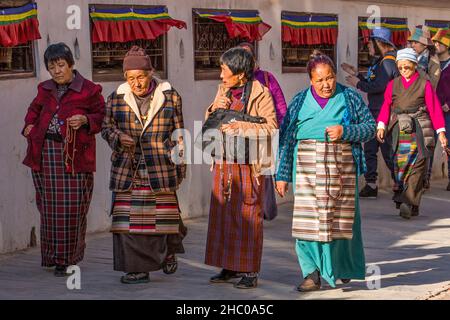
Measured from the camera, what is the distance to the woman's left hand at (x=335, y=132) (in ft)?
28.2

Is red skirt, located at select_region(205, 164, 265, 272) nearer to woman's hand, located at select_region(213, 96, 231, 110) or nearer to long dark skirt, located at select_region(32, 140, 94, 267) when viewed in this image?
woman's hand, located at select_region(213, 96, 231, 110)

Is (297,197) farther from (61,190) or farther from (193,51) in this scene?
(193,51)

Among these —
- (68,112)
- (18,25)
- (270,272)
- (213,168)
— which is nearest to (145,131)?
(213,168)

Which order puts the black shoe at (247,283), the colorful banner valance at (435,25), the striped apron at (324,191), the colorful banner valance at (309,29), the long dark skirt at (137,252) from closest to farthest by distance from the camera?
the striped apron at (324,191)
the black shoe at (247,283)
the long dark skirt at (137,252)
the colorful banner valance at (309,29)
the colorful banner valance at (435,25)

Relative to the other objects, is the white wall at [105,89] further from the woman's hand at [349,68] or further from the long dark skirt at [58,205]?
the long dark skirt at [58,205]

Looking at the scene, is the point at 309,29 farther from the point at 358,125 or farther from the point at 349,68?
the point at 358,125

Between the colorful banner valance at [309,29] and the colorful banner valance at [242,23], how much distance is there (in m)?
0.82

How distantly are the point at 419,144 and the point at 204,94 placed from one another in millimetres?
2370

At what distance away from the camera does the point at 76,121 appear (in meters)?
9.41

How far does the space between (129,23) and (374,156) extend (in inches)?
189

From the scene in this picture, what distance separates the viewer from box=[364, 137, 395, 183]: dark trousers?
15336 millimetres

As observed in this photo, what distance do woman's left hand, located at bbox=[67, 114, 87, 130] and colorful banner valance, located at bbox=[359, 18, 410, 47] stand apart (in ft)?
25.3

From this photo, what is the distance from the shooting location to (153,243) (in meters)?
9.18

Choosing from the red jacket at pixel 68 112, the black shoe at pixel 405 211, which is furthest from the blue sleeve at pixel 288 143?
the black shoe at pixel 405 211
